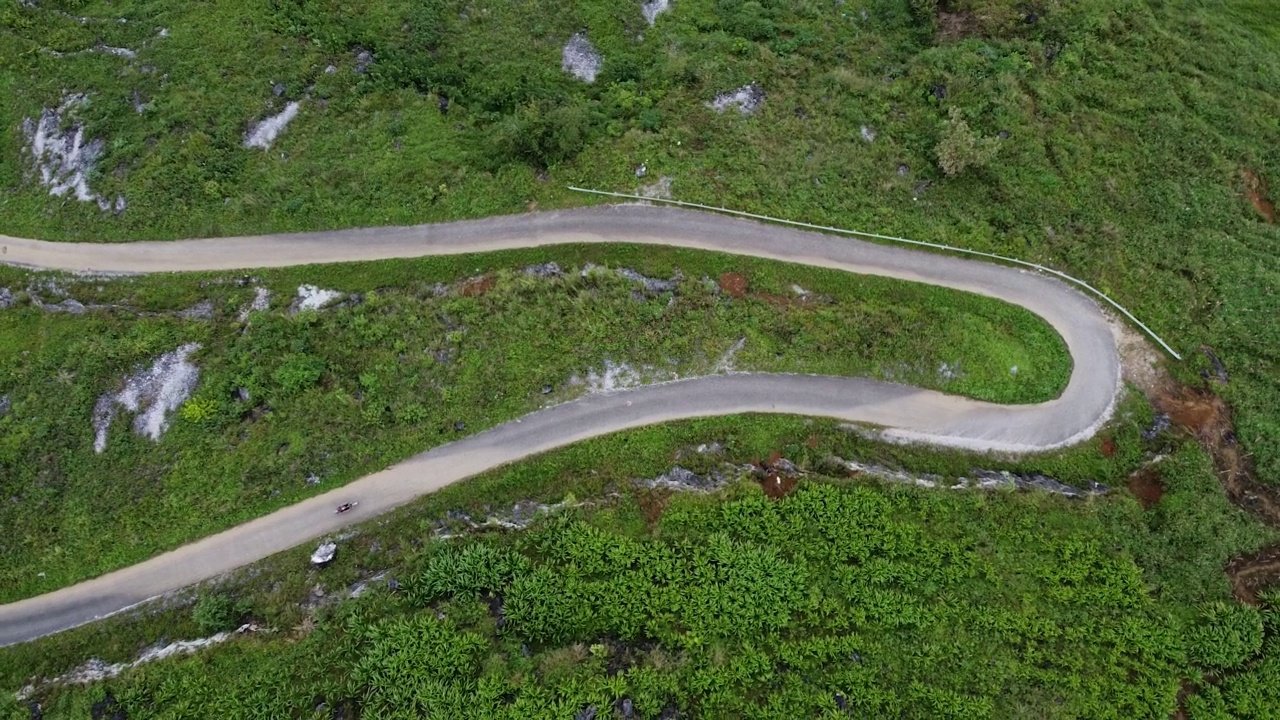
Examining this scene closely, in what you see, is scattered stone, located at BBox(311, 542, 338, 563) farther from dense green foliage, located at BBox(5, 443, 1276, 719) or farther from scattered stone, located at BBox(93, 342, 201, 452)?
scattered stone, located at BBox(93, 342, 201, 452)

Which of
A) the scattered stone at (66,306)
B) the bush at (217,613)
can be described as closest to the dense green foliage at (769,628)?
the bush at (217,613)

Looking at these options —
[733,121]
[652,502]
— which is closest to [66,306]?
[652,502]

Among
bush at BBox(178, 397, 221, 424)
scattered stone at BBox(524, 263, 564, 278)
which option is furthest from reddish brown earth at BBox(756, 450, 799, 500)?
bush at BBox(178, 397, 221, 424)

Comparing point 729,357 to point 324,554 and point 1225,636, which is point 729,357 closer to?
point 324,554

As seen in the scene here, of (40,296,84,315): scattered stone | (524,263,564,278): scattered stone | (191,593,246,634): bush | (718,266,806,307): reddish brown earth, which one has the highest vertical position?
(718,266,806,307): reddish brown earth

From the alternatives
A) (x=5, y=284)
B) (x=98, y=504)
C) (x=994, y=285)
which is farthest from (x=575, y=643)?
(x=5, y=284)

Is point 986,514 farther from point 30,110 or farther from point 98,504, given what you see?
point 30,110
